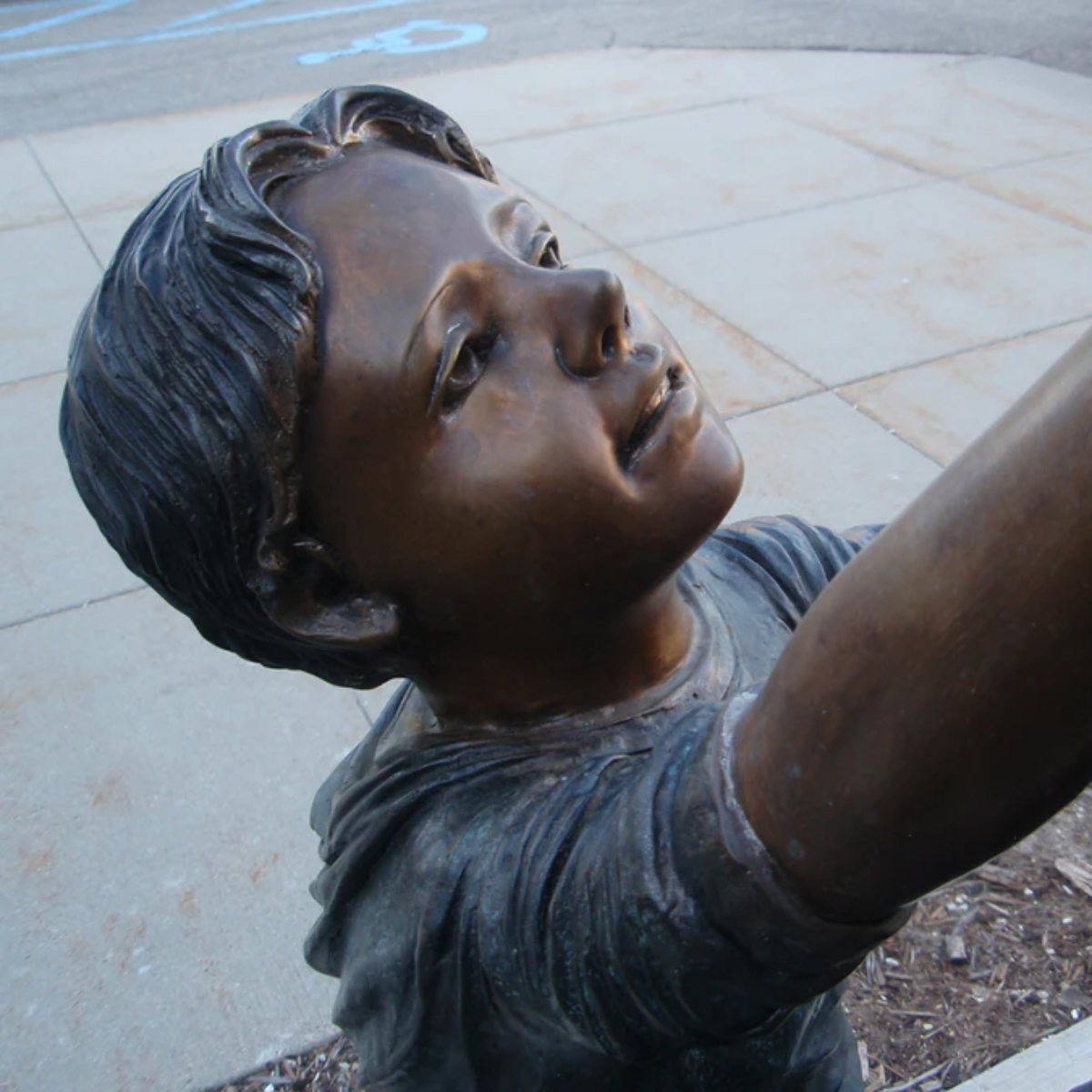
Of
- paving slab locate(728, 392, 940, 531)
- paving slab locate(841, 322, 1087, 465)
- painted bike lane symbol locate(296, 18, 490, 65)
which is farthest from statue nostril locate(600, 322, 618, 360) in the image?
painted bike lane symbol locate(296, 18, 490, 65)

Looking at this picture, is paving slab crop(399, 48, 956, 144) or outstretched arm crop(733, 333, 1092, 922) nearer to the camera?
outstretched arm crop(733, 333, 1092, 922)

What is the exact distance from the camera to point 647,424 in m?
1.38

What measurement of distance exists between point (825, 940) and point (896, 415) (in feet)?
12.4

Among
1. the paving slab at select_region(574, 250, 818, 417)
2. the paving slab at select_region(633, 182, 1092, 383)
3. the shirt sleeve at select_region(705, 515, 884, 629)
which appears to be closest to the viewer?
the shirt sleeve at select_region(705, 515, 884, 629)

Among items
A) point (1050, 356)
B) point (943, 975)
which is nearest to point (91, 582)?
point (943, 975)

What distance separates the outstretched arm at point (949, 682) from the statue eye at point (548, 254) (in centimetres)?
63

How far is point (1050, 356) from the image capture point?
15.7 feet

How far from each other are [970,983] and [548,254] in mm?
1990

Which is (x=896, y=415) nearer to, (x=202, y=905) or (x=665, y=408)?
(x=202, y=905)

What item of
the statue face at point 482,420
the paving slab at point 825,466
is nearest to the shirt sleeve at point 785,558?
the statue face at point 482,420

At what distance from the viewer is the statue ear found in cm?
144

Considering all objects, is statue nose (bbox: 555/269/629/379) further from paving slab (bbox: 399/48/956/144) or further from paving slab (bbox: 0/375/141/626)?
paving slab (bbox: 399/48/956/144)

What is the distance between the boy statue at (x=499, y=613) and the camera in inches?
39.8

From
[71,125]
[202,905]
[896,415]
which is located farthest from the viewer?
[71,125]
